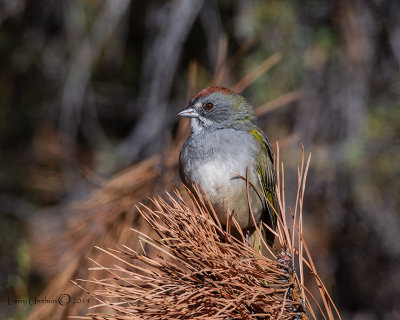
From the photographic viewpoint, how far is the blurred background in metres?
4.32

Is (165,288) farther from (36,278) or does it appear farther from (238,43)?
(36,278)

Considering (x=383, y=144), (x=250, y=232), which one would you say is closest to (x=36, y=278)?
(x=250, y=232)

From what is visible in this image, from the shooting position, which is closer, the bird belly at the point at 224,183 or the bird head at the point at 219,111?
the bird belly at the point at 224,183

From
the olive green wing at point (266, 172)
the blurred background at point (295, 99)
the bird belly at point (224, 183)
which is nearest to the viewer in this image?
the bird belly at point (224, 183)

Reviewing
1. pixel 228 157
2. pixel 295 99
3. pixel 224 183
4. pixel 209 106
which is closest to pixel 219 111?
pixel 209 106

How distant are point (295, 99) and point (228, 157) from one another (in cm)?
132

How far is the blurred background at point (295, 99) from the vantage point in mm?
4324

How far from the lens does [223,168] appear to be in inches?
108

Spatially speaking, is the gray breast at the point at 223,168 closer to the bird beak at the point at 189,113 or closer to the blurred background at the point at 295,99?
the bird beak at the point at 189,113

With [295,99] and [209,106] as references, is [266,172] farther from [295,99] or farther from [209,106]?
[295,99]

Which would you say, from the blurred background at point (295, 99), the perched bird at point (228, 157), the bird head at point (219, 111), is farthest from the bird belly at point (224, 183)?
the blurred background at point (295, 99)

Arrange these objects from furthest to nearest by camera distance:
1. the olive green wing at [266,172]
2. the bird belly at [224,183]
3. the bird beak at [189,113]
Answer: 1. the bird beak at [189,113]
2. the olive green wing at [266,172]
3. the bird belly at [224,183]

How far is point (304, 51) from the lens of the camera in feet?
14.3

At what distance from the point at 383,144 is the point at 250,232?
A: 206 centimetres
